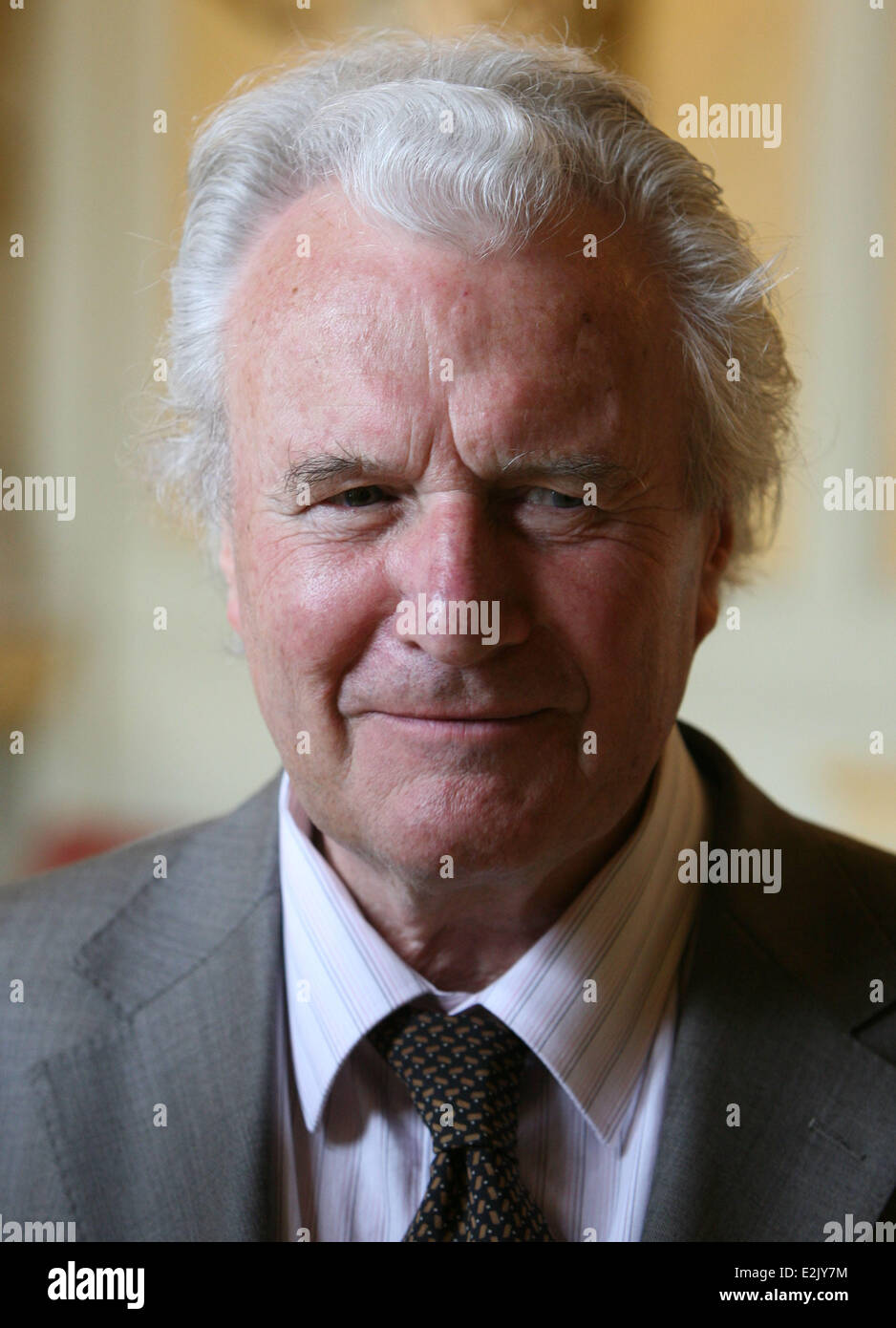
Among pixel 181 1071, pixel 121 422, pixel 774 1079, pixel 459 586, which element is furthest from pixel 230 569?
pixel 121 422

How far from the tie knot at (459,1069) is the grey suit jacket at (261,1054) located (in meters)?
0.13

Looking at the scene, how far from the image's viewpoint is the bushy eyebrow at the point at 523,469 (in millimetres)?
950

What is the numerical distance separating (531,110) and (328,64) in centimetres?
26

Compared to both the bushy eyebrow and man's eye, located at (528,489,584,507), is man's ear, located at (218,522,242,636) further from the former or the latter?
man's eye, located at (528,489,584,507)

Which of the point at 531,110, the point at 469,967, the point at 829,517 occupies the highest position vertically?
the point at 531,110

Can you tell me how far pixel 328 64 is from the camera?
46.1 inches

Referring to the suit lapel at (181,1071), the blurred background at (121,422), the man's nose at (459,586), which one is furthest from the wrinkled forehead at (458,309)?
the blurred background at (121,422)

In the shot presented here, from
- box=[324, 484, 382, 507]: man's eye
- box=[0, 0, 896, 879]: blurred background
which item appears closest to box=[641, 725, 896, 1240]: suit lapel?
box=[324, 484, 382, 507]: man's eye

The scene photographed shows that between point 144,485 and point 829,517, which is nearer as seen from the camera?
point 144,485

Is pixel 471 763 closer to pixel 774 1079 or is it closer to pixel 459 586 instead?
pixel 459 586

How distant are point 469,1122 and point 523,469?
540 millimetres

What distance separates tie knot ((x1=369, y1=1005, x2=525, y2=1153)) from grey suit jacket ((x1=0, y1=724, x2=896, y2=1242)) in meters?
0.13
